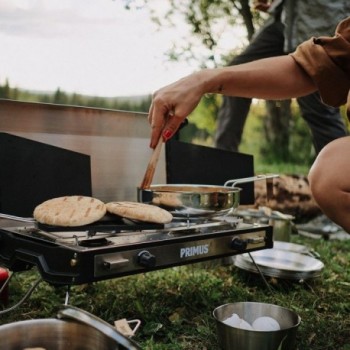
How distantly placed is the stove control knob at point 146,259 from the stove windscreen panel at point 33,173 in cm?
73

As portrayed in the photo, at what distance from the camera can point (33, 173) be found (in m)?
2.30

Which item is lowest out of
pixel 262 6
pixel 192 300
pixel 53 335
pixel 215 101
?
pixel 192 300

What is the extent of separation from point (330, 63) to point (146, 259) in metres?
1.11

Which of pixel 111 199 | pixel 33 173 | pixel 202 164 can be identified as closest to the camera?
pixel 33 173

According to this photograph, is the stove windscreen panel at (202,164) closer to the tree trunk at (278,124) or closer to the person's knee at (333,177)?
the person's knee at (333,177)

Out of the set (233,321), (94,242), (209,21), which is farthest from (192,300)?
(209,21)

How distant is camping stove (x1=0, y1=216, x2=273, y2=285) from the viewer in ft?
5.34

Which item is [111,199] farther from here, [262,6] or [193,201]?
[262,6]

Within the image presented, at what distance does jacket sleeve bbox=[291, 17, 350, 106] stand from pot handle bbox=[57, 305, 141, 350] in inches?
56.5

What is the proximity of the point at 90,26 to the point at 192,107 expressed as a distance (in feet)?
10.2

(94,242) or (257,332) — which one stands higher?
(94,242)

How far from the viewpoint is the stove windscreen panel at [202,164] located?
298 centimetres

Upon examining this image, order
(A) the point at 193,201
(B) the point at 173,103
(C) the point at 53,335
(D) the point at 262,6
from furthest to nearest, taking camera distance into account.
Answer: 1. (D) the point at 262,6
2. (A) the point at 193,201
3. (B) the point at 173,103
4. (C) the point at 53,335

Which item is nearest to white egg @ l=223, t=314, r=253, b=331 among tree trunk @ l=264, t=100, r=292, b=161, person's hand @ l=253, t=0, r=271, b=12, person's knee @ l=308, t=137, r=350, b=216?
person's knee @ l=308, t=137, r=350, b=216
